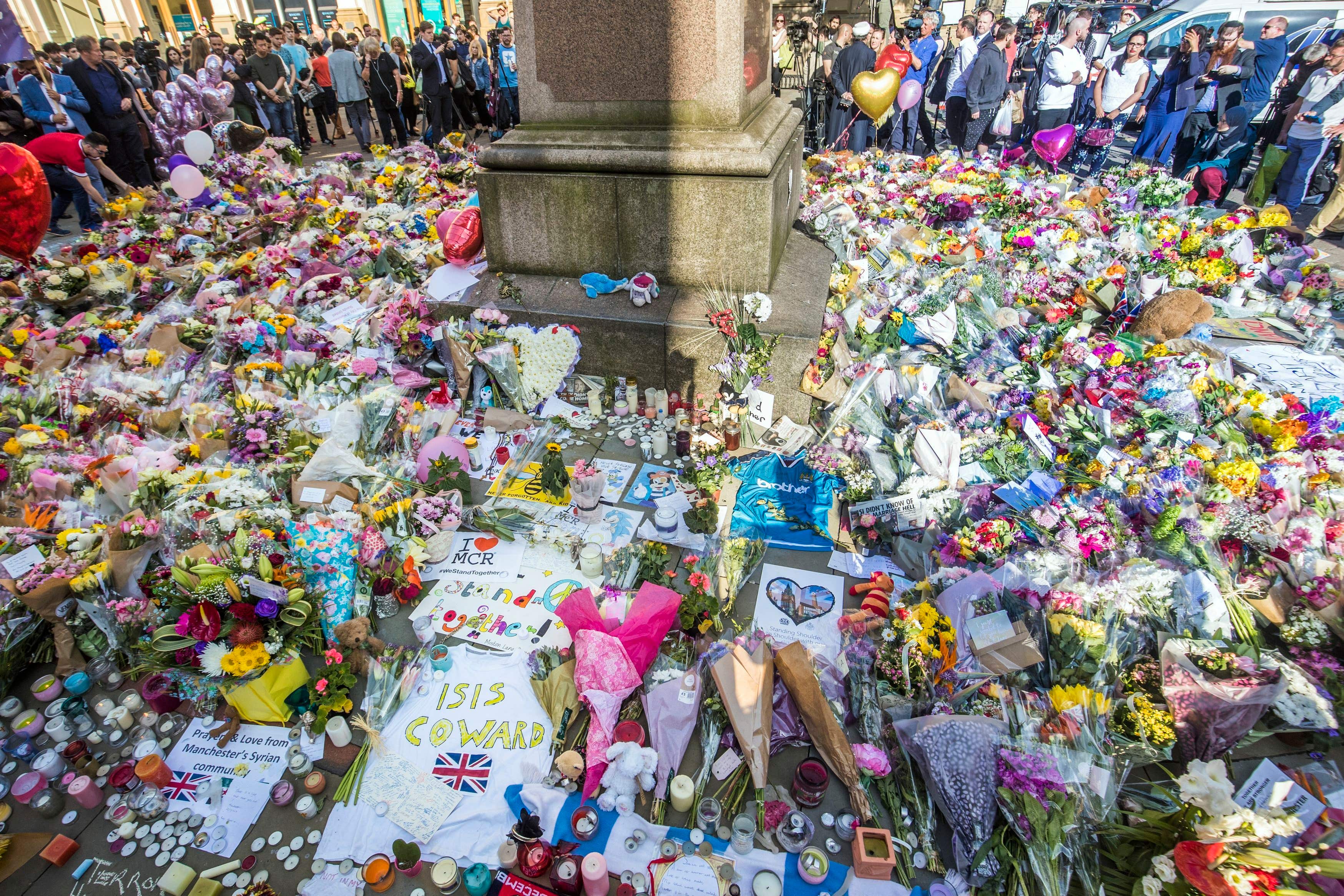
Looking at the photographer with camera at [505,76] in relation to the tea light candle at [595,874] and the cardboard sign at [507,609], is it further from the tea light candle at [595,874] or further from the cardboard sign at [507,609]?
the tea light candle at [595,874]

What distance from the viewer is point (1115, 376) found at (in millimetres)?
4211

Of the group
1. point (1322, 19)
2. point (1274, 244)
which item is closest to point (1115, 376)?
point (1274, 244)

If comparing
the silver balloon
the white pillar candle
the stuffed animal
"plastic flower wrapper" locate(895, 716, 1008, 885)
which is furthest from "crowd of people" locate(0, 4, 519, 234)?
"plastic flower wrapper" locate(895, 716, 1008, 885)

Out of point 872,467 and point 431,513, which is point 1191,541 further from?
point 431,513

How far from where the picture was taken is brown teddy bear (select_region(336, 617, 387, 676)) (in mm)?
2904

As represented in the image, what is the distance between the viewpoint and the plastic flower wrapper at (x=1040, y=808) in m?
2.09

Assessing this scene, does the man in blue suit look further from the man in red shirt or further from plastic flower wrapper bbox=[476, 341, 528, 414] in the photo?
plastic flower wrapper bbox=[476, 341, 528, 414]

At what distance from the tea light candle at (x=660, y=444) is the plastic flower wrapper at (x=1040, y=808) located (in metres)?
2.50

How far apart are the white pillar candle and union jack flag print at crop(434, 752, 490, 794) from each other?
38 cm

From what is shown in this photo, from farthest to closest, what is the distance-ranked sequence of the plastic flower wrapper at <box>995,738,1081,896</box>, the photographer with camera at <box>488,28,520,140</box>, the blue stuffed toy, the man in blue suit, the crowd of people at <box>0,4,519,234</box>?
1. the photographer with camera at <box>488,28,520,140</box>
2. the crowd of people at <box>0,4,519,234</box>
3. the man in blue suit
4. the blue stuffed toy
5. the plastic flower wrapper at <box>995,738,1081,896</box>

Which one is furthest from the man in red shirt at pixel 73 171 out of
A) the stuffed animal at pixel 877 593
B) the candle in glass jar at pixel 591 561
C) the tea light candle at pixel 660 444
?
the stuffed animal at pixel 877 593

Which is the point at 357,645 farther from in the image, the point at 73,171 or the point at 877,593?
the point at 73,171

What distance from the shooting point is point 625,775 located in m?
2.42

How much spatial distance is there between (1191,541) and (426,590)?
3.68 m
